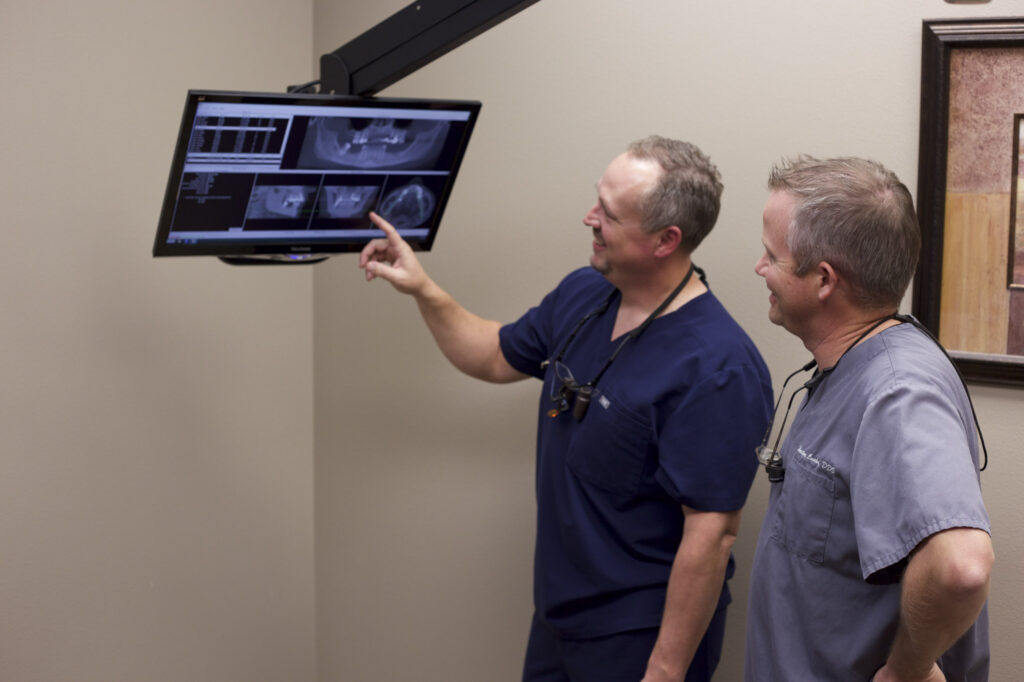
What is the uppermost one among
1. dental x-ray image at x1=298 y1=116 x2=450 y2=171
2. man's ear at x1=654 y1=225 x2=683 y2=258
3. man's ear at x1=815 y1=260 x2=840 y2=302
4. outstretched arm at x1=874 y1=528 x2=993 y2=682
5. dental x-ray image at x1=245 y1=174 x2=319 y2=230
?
dental x-ray image at x1=298 y1=116 x2=450 y2=171

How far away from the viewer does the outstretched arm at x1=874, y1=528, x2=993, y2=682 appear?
3.37 feet

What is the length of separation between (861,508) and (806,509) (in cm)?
11

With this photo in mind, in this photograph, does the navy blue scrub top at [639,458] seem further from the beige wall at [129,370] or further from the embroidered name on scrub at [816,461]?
the beige wall at [129,370]

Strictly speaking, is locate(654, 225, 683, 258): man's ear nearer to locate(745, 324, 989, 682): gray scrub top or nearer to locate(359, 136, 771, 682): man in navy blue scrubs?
locate(359, 136, 771, 682): man in navy blue scrubs

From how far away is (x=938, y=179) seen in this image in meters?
1.70


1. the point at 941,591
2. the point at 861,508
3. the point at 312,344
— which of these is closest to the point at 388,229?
the point at 312,344

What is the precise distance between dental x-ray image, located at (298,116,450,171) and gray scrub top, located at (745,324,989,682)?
0.78 meters

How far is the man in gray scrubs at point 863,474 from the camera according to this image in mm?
1060

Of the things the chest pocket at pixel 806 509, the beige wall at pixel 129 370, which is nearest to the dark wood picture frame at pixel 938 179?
the chest pocket at pixel 806 509

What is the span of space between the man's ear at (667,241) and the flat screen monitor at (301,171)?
0.37 meters

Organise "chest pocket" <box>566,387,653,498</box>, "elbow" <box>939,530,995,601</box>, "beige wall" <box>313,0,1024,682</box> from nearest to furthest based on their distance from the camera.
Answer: "elbow" <box>939,530,995,601</box>, "chest pocket" <box>566,387,653,498</box>, "beige wall" <box>313,0,1024,682</box>

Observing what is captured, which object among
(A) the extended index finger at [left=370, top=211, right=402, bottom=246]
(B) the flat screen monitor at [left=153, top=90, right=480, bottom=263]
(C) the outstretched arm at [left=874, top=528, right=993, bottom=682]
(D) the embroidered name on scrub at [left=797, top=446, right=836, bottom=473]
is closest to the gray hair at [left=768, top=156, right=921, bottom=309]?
(D) the embroidered name on scrub at [left=797, top=446, right=836, bottom=473]

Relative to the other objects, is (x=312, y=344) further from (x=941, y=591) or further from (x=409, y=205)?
(x=941, y=591)

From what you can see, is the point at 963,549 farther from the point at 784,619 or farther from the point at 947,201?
the point at 947,201
